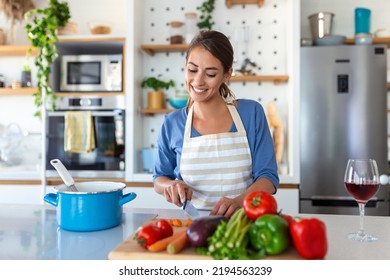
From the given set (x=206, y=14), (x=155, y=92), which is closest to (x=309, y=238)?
(x=155, y=92)

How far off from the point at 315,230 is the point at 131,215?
70 centimetres

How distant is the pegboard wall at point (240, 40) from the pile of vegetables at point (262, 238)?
2457 mm

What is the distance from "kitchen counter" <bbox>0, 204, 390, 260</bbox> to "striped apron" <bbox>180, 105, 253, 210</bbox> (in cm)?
13

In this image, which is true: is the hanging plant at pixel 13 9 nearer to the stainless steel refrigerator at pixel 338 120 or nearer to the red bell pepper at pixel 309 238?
the stainless steel refrigerator at pixel 338 120

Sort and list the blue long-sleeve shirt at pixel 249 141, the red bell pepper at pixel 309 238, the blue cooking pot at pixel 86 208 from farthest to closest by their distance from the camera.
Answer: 1. the blue long-sleeve shirt at pixel 249 141
2. the blue cooking pot at pixel 86 208
3. the red bell pepper at pixel 309 238

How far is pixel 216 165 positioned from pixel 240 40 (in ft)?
6.41

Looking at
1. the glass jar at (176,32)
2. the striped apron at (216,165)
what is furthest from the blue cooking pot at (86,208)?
the glass jar at (176,32)

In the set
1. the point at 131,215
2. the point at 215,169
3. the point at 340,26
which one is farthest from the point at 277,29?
the point at 131,215

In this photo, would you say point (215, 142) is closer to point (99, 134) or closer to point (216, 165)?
point (216, 165)

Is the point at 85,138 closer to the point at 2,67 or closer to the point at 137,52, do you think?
the point at 137,52

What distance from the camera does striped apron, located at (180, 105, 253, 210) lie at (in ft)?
4.63

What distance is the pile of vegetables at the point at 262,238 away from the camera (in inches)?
30.5

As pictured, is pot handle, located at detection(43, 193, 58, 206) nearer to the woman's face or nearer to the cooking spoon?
the cooking spoon

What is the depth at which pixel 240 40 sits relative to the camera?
313cm
